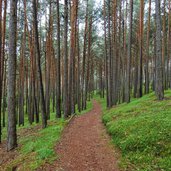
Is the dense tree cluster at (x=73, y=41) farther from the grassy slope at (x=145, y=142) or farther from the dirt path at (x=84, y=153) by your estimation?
the grassy slope at (x=145, y=142)

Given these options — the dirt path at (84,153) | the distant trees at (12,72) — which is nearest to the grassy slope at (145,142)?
the dirt path at (84,153)

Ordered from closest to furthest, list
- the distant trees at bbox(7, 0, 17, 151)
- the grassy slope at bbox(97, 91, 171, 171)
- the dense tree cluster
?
the grassy slope at bbox(97, 91, 171, 171) < the distant trees at bbox(7, 0, 17, 151) < the dense tree cluster

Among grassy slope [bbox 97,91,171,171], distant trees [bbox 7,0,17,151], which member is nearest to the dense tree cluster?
distant trees [bbox 7,0,17,151]

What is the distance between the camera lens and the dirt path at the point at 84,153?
6700 millimetres

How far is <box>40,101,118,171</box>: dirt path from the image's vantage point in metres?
6.70

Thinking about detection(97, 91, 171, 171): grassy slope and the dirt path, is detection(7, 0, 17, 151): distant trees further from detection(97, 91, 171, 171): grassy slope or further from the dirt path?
detection(97, 91, 171, 171): grassy slope

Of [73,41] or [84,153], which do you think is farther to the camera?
[73,41]

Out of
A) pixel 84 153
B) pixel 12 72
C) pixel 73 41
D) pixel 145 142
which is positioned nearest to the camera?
pixel 145 142

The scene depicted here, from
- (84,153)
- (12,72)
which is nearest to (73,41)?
(12,72)

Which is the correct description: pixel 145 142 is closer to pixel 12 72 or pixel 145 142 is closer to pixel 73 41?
pixel 12 72

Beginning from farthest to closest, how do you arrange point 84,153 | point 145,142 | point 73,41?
point 73,41 < point 84,153 < point 145,142

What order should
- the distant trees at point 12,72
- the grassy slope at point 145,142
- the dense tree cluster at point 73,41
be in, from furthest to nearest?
the dense tree cluster at point 73,41 < the distant trees at point 12,72 < the grassy slope at point 145,142

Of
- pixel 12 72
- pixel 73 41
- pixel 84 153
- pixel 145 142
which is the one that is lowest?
pixel 84 153

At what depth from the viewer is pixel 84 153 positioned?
7902 mm
